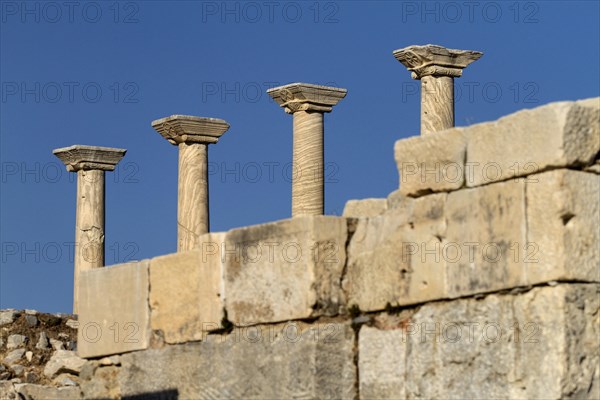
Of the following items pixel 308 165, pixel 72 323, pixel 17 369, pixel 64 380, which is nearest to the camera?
pixel 64 380

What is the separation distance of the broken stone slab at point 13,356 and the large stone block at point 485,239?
10367 millimetres

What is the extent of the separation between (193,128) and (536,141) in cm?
1519

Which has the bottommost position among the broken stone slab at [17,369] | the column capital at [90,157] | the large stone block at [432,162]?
the broken stone slab at [17,369]

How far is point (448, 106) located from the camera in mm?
22359

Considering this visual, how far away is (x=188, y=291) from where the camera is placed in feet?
38.9

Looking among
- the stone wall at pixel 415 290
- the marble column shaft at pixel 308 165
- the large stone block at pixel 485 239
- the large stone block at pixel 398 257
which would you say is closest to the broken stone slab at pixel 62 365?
the stone wall at pixel 415 290

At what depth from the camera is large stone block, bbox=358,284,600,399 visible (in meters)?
9.20

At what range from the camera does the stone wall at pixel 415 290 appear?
9.28 m

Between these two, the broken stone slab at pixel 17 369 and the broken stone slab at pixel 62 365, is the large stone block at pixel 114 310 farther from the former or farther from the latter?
the broken stone slab at pixel 17 369

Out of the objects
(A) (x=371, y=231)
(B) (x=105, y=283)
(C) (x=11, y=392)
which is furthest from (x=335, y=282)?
(C) (x=11, y=392)

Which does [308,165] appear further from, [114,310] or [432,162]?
[432,162]

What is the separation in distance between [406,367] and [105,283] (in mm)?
3530

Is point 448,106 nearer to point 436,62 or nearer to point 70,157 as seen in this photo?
point 436,62

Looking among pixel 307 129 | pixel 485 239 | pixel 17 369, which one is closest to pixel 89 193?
pixel 307 129
